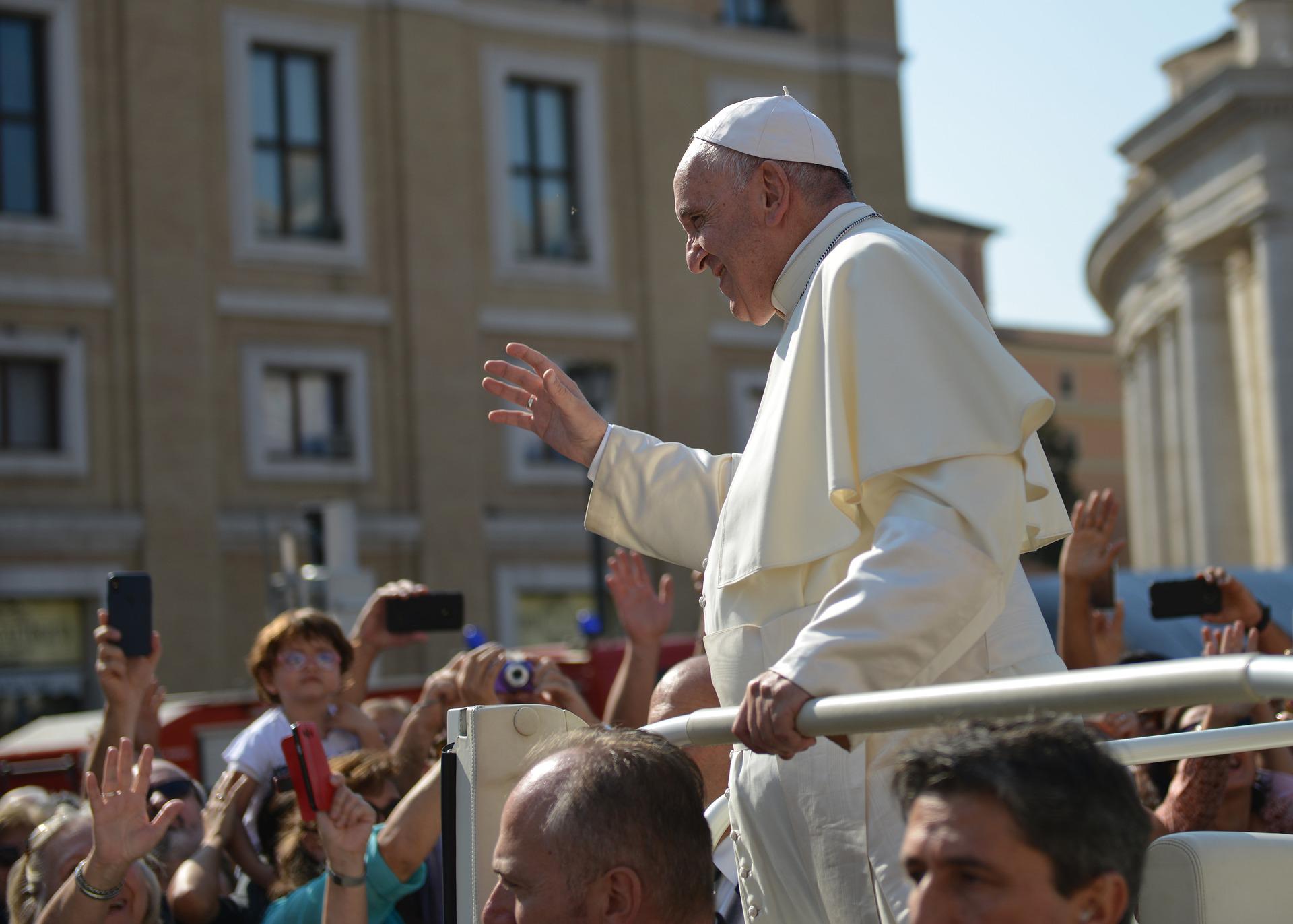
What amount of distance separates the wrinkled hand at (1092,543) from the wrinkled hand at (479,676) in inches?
77.2

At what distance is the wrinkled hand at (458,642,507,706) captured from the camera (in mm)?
4754

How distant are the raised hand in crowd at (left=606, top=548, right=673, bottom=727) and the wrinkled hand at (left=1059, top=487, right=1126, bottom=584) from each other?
1316mm

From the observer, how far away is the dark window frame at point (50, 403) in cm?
2095

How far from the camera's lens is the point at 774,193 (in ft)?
10.6

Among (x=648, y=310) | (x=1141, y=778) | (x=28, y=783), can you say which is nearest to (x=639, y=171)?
(x=648, y=310)

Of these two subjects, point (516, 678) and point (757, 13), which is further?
point (757, 13)

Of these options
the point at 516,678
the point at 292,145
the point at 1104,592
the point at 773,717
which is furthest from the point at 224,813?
the point at 292,145

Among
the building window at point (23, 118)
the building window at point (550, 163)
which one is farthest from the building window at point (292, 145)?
the building window at point (23, 118)

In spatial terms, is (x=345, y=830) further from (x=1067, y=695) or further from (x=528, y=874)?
(x=1067, y=695)

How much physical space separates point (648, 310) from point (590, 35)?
13.0 feet

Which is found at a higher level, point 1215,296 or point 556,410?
point 1215,296

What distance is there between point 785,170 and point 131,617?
3.13m

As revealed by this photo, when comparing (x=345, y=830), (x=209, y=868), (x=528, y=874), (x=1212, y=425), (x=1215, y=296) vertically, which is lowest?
(x=209, y=868)

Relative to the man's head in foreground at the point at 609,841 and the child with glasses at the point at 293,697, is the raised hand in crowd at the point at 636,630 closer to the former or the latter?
the child with glasses at the point at 293,697
